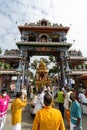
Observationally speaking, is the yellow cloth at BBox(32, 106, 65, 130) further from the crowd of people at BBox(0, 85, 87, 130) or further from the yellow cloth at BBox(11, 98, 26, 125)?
the yellow cloth at BBox(11, 98, 26, 125)

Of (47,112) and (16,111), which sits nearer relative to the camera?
(47,112)

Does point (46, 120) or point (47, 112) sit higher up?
point (47, 112)

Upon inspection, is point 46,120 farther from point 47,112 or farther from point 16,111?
point 16,111

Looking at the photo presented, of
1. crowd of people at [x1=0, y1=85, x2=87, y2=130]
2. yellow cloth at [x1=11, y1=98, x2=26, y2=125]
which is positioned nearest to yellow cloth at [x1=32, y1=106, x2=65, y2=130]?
crowd of people at [x1=0, y1=85, x2=87, y2=130]

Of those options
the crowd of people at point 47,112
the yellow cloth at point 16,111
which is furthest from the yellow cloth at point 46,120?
the yellow cloth at point 16,111

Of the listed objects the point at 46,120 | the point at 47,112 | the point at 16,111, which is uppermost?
the point at 47,112

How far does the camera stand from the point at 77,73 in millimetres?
24391

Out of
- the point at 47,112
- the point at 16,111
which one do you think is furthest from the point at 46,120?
the point at 16,111

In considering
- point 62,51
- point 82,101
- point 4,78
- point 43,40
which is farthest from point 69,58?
point 82,101

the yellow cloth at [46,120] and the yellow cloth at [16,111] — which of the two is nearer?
the yellow cloth at [46,120]

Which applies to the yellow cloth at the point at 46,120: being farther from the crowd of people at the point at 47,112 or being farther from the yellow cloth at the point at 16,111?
the yellow cloth at the point at 16,111

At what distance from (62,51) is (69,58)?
52.0 inches

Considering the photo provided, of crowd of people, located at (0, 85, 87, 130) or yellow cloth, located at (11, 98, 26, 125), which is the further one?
yellow cloth, located at (11, 98, 26, 125)

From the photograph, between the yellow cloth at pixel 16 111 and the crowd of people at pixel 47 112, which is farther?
the yellow cloth at pixel 16 111
